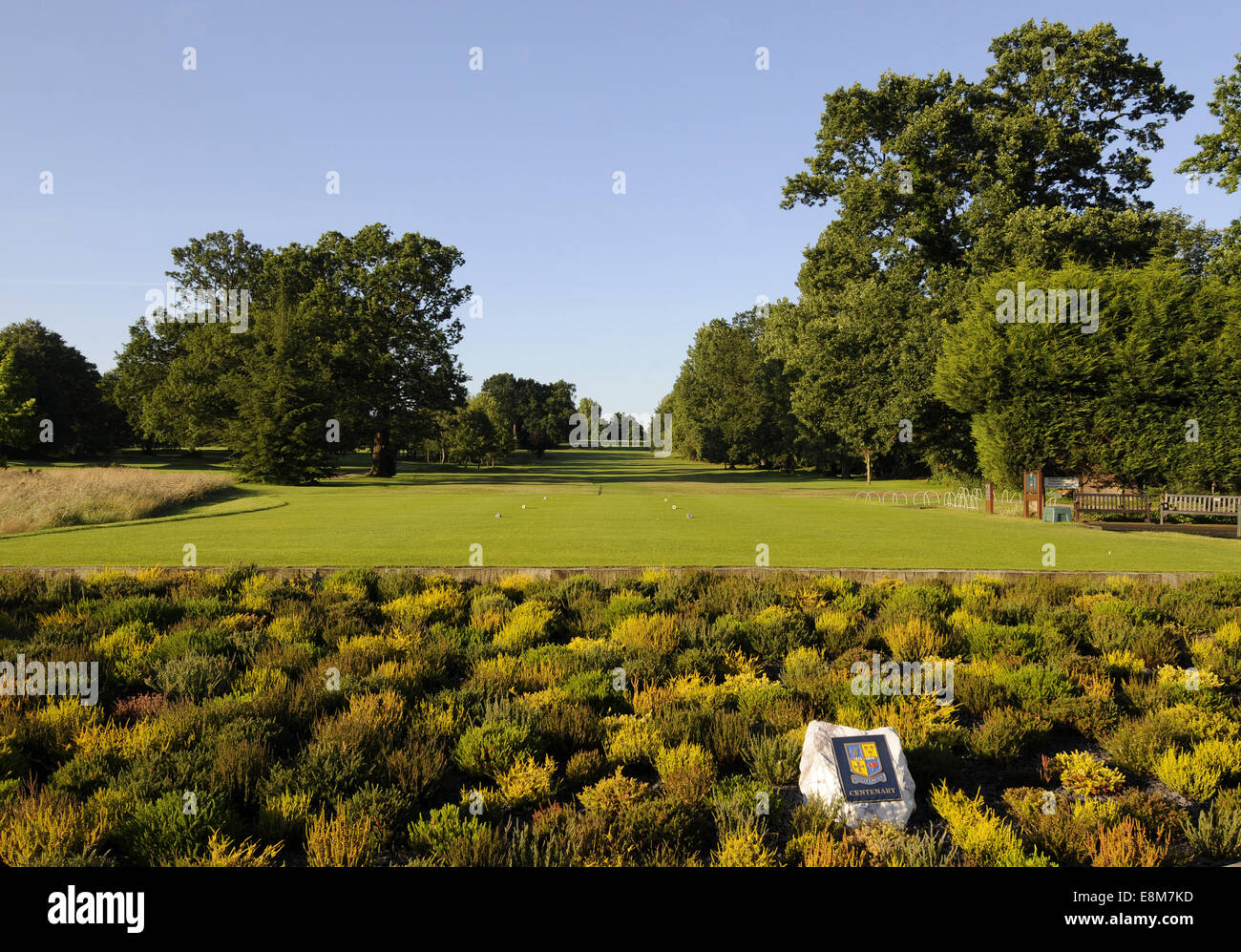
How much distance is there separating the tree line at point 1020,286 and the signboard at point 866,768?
2756 cm

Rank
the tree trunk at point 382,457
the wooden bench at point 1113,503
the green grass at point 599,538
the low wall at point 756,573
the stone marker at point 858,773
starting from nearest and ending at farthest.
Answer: the stone marker at point 858,773, the low wall at point 756,573, the green grass at point 599,538, the wooden bench at point 1113,503, the tree trunk at point 382,457

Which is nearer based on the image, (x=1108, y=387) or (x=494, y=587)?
(x=494, y=587)

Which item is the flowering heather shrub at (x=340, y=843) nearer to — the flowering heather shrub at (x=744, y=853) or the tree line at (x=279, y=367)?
the flowering heather shrub at (x=744, y=853)

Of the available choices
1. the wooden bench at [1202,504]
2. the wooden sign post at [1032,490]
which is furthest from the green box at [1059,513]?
the wooden bench at [1202,504]

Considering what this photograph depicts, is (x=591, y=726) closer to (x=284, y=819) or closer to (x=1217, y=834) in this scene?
(x=284, y=819)

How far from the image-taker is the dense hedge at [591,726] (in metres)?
5.08

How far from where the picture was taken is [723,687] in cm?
798

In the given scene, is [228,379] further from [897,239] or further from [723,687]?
[723,687]

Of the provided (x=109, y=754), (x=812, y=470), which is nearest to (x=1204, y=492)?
(x=109, y=754)

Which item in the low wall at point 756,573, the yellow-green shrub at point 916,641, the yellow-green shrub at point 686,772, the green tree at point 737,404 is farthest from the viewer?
the green tree at point 737,404

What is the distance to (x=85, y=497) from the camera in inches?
1007

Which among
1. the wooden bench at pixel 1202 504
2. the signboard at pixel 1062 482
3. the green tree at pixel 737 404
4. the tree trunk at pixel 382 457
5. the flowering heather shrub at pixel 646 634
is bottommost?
the flowering heather shrub at pixel 646 634
